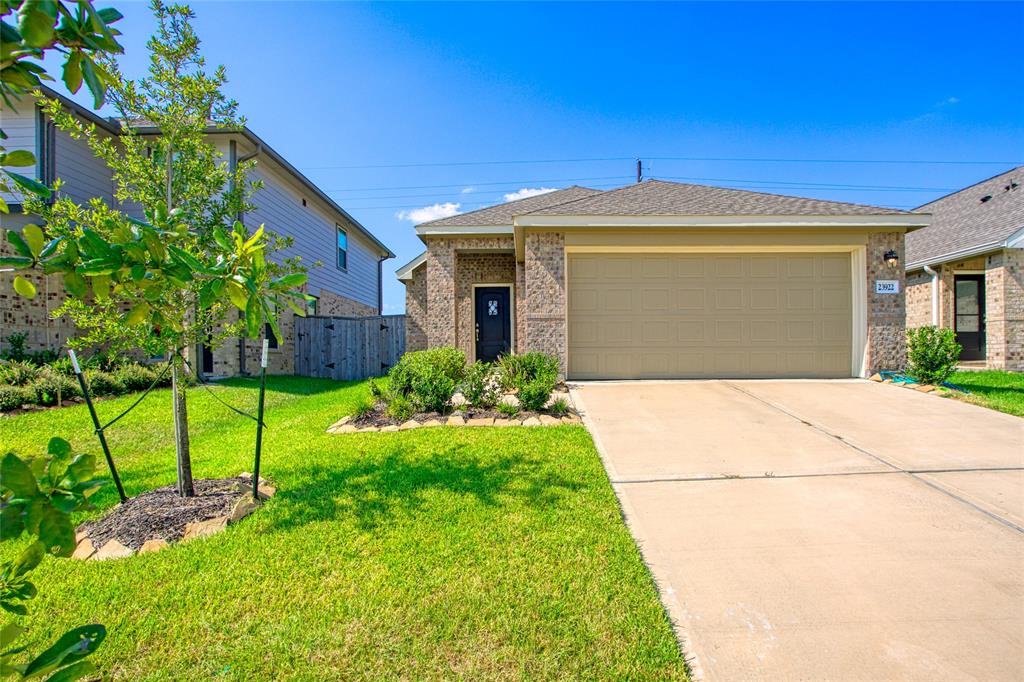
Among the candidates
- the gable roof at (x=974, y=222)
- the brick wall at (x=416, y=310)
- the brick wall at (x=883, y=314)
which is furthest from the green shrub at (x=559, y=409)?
the gable roof at (x=974, y=222)

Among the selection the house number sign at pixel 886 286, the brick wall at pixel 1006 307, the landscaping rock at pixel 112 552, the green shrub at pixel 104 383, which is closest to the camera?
the landscaping rock at pixel 112 552

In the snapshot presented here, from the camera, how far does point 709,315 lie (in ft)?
29.5

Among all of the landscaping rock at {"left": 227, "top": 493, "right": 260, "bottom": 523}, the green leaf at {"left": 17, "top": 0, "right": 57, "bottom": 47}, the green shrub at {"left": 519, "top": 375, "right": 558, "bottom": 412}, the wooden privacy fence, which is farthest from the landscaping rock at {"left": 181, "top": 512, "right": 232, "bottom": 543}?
the wooden privacy fence

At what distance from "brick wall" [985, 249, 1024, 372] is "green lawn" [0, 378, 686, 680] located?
1339 centimetres

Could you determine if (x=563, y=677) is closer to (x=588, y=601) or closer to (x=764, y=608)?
(x=588, y=601)

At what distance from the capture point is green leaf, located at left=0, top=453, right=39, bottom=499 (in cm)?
84

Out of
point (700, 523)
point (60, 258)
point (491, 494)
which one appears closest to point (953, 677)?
point (700, 523)

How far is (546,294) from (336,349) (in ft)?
24.2

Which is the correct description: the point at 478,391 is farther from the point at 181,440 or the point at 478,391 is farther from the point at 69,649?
the point at 69,649

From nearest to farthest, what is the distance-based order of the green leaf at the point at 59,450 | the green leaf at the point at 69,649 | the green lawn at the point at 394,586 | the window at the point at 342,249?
the green leaf at the point at 69,649, the green leaf at the point at 59,450, the green lawn at the point at 394,586, the window at the point at 342,249

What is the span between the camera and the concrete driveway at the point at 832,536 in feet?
7.20

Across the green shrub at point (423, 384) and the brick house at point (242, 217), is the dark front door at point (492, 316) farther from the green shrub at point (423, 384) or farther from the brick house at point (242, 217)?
the green shrub at point (423, 384)

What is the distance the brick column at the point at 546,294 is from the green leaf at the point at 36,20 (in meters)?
8.13

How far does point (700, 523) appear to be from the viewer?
11.1 ft
